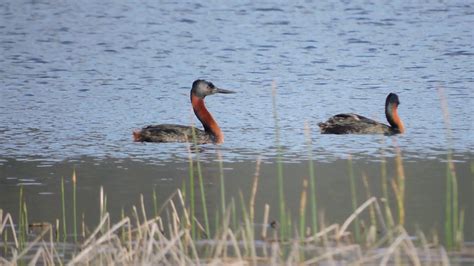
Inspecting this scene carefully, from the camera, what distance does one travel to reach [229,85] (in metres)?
18.1

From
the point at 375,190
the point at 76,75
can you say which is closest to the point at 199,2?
the point at 76,75

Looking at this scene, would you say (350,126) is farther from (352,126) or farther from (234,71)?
(234,71)

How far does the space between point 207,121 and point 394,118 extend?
192cm

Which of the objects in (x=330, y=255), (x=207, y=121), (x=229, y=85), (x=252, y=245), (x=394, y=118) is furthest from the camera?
(x=229, y=85)

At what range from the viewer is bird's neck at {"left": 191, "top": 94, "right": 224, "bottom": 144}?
44.8 feet

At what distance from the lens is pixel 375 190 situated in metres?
10.2

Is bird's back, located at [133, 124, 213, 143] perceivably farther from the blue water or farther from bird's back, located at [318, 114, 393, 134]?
bird's back, located at [318, 114, 393, 134]

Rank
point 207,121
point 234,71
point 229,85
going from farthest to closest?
point 234,71
point 229,85
point 207,121

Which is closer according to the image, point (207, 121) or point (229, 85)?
point (207, 121)

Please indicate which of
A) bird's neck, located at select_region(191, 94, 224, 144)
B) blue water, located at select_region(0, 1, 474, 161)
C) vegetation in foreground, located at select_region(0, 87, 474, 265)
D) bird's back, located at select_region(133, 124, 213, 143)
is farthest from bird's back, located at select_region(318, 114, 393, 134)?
vegetation in foreground, located at select_region(0, 87, 474, 265)

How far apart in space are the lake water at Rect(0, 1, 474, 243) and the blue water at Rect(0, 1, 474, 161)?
0.10 ft

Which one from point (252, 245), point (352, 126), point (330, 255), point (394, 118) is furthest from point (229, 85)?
point (330, 255)

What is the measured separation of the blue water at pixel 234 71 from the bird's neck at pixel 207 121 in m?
0.17

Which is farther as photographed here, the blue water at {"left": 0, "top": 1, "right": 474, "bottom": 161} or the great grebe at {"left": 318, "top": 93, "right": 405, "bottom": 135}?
the great grebe at {"left": 318, "top": 93, "right": 405, "bottom": 135}
